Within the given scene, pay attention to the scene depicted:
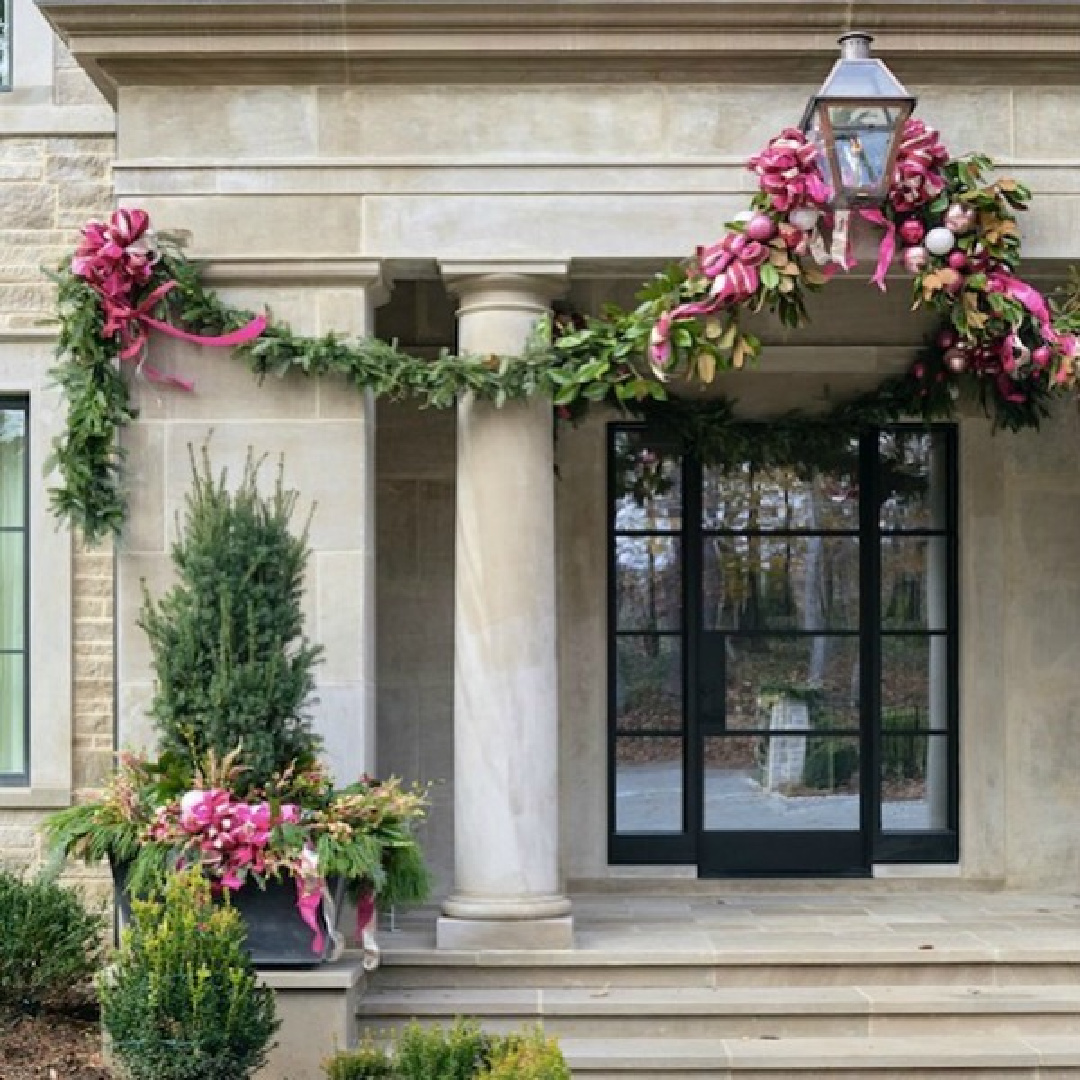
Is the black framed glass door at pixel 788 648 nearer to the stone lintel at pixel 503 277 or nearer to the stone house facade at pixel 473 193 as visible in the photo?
the stone house facade at pixel 473 193

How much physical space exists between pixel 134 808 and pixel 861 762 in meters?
4.63

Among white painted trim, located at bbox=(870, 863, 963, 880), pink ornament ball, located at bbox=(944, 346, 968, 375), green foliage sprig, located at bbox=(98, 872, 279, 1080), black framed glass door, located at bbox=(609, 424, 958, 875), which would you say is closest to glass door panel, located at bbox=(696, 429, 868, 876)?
black framed glass door, located at bbox=(609, 424, 958, 875)

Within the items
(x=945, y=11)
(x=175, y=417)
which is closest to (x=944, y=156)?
(x=945, y=11)

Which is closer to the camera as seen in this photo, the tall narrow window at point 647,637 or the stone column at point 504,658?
the stone column at point 504,658

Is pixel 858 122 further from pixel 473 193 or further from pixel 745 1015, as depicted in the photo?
pixel 745 1015

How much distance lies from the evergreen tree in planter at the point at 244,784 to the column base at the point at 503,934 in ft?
2.15

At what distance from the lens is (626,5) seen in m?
9.37

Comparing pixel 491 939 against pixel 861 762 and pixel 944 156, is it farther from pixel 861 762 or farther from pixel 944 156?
pixel 944 156

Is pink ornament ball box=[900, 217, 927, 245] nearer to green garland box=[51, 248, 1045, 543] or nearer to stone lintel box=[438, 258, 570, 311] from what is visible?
green garland box=[51, 248, 1045, 543]

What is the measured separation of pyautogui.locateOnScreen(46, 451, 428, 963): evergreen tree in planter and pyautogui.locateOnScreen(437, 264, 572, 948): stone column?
0.71 m

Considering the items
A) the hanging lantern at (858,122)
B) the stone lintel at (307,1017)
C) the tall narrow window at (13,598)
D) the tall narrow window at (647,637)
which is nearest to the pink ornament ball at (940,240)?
the hanging lantern at (858,122)

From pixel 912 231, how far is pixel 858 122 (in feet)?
2.30

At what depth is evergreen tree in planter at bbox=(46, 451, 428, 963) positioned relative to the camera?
8570mm

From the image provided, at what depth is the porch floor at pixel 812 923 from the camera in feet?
31.3
